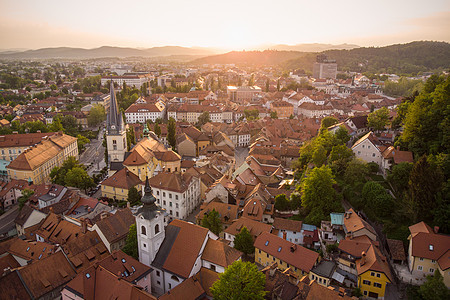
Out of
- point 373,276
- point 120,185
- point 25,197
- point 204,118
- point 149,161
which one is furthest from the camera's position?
point 204,118

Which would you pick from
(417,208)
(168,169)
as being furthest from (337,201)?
(168,169)

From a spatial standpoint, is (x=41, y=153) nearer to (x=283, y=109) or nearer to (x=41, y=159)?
(x=41, y=159)

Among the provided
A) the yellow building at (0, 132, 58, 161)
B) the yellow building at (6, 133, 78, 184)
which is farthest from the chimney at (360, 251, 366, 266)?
the yellow building at (0, 132, 58, 161)

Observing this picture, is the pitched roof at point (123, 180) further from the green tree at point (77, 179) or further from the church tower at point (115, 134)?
the church tower at point (115, 134)

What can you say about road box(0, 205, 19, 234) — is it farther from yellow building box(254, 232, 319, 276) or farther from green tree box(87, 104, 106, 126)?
green tree box(87, 104, 106, 126)

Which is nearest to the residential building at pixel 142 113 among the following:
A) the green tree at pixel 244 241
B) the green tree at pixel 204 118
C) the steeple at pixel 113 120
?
the green tree at pixel 204 118

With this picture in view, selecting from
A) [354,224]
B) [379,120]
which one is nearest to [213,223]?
[354,224]

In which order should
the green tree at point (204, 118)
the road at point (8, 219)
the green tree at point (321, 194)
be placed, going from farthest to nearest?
the green tree at point (204, 118) → the road at point (8, 219) → the green tree at point (321, 194)
